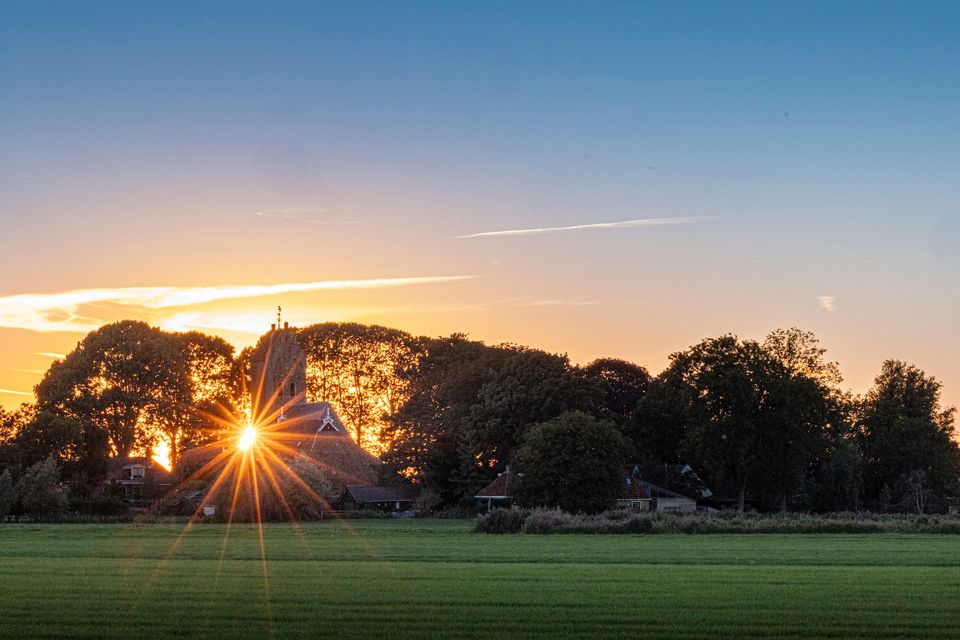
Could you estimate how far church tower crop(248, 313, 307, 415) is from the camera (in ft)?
355

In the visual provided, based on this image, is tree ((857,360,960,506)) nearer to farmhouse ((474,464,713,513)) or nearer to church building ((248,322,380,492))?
farmhouse ((474,464,713,513))

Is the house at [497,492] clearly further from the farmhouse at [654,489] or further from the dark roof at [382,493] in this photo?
the dark roof at [382,493]

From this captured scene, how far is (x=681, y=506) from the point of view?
84125 millimetres

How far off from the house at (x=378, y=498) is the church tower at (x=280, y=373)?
53.4 feet

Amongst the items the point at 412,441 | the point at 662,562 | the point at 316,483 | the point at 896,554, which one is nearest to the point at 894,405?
the point at 412,441

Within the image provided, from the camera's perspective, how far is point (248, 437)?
344 feet

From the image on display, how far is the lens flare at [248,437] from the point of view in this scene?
315ft

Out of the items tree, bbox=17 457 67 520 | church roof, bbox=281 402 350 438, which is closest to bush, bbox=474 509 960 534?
tree, bbox=17 457 67 520

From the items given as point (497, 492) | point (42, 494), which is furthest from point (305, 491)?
point (42, 494)

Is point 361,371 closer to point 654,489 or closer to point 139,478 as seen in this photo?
point 139,478

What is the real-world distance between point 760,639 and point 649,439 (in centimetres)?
7270

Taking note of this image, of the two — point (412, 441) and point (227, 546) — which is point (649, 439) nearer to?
point (412, 441)

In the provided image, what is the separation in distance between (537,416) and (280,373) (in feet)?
116

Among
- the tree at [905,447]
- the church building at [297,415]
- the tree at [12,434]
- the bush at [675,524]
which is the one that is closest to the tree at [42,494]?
the tree at [12,434]
